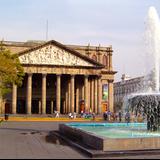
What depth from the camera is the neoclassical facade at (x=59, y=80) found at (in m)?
91.8

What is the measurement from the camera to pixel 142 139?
17234mm

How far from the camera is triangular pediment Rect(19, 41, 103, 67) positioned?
91875 mm

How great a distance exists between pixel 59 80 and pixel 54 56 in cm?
542

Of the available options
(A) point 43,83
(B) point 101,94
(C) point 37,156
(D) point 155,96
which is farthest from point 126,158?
(B) point 101,94

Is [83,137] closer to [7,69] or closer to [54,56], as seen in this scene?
[7,69]

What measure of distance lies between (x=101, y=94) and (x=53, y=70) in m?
13.3

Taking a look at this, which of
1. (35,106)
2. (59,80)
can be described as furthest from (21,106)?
(59,80)

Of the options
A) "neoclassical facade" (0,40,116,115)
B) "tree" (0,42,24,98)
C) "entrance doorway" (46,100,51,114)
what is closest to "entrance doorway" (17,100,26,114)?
"neoclassical facade" (0,40,116,115)

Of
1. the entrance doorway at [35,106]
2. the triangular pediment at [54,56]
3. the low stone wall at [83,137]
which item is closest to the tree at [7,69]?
the triangular pediment at [54,56]

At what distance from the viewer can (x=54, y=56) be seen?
92.9 meters

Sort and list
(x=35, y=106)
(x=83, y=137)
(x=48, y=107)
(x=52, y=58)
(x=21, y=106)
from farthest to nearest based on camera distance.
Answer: (x=35, y=106) < (x=48, y=107) < (x=21, y=106) < (x=52, y=58) < (x=83, y=137)

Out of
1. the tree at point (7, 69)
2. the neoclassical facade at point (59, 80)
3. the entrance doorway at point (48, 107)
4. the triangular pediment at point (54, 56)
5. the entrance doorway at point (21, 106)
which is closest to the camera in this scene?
the tree at point (7, 69)

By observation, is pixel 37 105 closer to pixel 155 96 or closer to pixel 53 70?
pixel 53 70

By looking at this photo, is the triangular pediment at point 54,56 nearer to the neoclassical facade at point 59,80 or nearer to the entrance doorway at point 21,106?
the neoclassical facade at point 59,80
